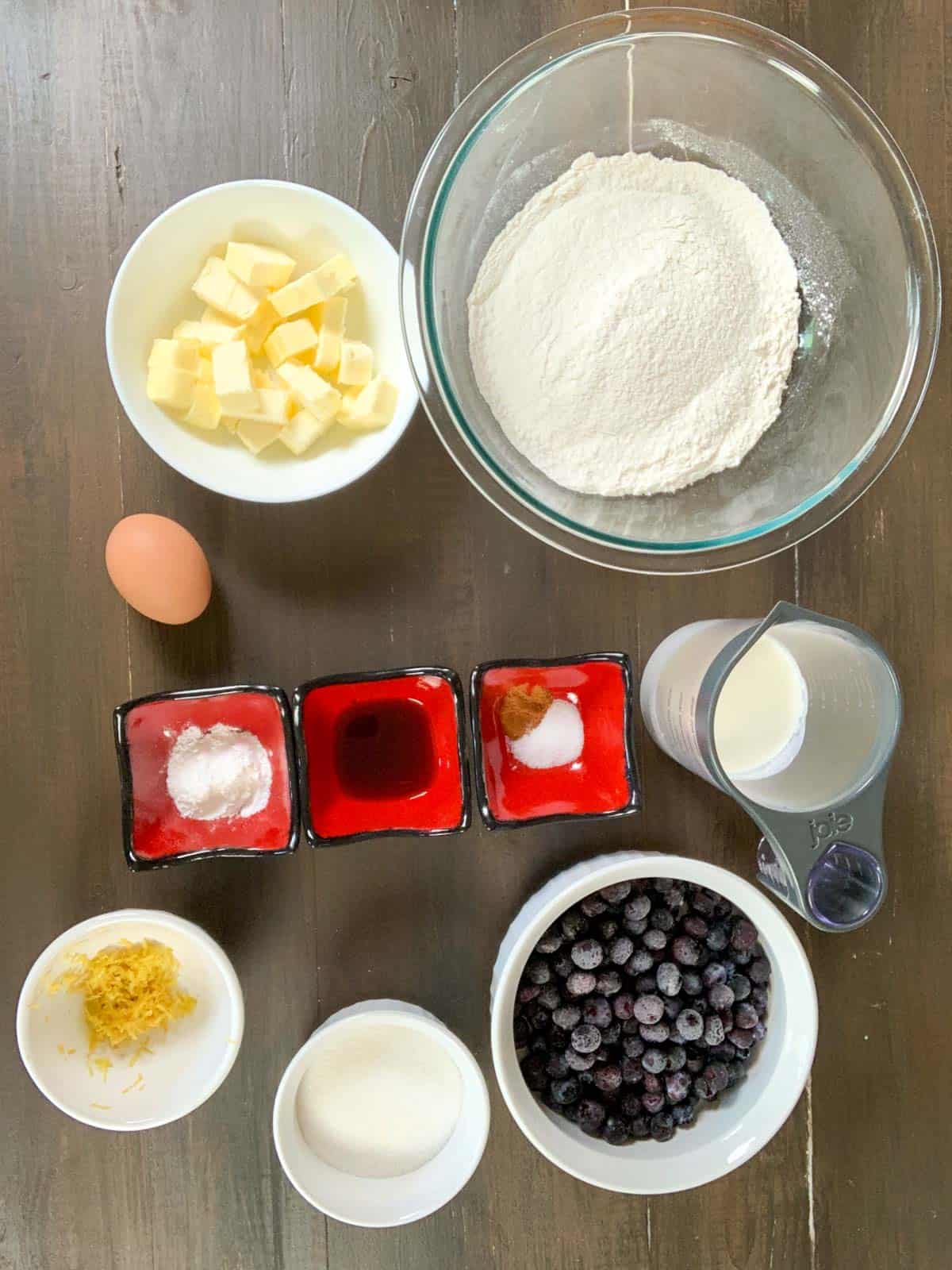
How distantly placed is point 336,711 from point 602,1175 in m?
0.53

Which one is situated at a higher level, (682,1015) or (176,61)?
(176,61)

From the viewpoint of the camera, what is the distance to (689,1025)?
37.6 inches

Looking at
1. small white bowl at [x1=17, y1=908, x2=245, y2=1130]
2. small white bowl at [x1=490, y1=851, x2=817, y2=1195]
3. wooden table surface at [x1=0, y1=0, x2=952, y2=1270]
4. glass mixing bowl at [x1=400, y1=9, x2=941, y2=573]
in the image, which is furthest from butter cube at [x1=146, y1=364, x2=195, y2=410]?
small white bowl at [x1=490, y1=851, x2=817, y2=1195]

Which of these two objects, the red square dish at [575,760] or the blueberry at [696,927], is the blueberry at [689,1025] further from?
the red square dish at [575,760]

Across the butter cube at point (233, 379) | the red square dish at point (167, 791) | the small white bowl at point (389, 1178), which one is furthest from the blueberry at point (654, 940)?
the butter cube at point (233, 379)

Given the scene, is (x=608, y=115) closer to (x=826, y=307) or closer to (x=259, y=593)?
(x=826, y=307)

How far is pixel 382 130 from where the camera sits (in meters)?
1.01

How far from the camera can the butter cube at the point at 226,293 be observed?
924mm

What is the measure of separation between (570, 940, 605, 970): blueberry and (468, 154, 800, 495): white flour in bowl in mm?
456

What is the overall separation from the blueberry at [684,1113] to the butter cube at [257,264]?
0.92 metres

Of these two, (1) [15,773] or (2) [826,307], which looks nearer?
(2) [826,307]

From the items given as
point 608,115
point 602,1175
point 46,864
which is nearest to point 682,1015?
point 602,1175

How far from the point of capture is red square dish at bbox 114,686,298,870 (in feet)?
3.00

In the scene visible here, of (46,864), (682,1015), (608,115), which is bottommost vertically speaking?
(682,1015)
